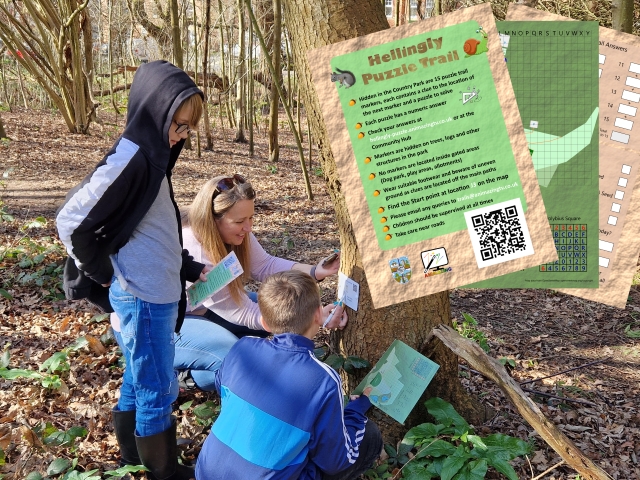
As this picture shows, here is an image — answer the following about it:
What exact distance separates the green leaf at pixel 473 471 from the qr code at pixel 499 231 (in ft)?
3.28

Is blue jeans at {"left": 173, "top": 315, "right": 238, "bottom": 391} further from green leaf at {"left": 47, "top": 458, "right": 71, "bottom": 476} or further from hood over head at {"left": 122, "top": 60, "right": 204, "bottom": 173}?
hood over head at {"left": 122, "top": 60, "right": 204, "bottom": 173}

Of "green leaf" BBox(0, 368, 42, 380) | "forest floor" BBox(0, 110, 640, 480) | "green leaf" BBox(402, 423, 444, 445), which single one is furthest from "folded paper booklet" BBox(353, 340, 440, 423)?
"green leaf" BBox(0, 368, 42, 380)

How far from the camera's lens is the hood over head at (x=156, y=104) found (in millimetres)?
1991

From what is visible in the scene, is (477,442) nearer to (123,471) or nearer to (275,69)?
(123,471)

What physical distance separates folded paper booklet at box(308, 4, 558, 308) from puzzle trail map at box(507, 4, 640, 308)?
0.20 meters

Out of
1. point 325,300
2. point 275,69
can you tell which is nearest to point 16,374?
point 325,300

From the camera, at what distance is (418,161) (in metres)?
1.50

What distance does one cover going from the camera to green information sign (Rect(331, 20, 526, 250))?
146 centimetres

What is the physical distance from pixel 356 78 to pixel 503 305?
3.48m

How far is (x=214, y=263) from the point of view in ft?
9.09

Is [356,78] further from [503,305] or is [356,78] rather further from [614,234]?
[503,305]

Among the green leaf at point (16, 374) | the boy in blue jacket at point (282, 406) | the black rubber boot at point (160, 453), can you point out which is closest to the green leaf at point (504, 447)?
the boy in blue jacket at point (282, 406)

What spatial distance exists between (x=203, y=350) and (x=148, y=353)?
650 millimetres

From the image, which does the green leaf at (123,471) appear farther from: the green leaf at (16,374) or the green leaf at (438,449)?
the green leaf at (438,449)
